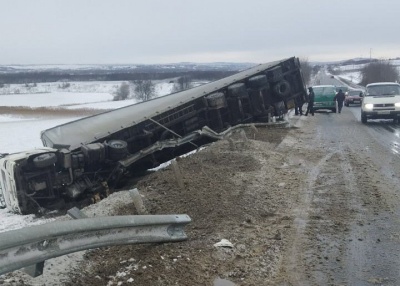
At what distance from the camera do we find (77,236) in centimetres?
388

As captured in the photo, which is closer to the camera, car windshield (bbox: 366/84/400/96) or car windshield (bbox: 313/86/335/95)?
car windshield (bbox: 366/84/400/96)

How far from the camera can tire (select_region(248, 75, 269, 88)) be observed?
1309 cm

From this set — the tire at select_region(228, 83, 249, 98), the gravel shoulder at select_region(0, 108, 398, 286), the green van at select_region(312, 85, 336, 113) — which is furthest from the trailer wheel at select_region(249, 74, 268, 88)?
the green van at select_region(312, 85, 336, 113)

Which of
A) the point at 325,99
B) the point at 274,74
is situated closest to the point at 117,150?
the point at 274,74

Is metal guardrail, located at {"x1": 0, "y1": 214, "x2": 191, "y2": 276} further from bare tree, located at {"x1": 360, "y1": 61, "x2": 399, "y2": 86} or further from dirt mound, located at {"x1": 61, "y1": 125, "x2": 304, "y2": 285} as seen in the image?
bare tree, located at {"x1": 360, "y1": 61, "x2": 399, "y2": 86}

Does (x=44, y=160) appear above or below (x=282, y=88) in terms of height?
below

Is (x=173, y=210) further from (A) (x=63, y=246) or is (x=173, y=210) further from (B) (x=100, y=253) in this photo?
(A) (x=63, y=246)

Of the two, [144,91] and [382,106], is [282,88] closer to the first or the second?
[382,106]

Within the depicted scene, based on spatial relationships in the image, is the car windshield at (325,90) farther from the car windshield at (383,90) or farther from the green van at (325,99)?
the car windshield at (383,90)

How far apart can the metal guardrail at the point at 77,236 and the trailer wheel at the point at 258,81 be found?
8.59 meters

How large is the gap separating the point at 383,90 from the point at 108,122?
47.5 feet

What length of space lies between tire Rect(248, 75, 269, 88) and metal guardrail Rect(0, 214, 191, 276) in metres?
8.59

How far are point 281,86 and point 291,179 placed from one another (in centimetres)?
613

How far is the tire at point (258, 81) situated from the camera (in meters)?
13.1
